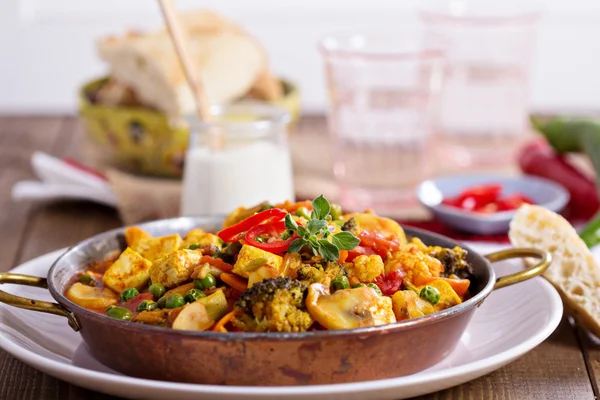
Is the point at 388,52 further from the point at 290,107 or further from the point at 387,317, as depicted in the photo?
the point at 387,317

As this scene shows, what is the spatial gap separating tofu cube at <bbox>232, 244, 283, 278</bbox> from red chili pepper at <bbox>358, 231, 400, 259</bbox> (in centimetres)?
35

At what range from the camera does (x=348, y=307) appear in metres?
2.28

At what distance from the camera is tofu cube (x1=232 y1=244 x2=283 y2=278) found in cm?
241

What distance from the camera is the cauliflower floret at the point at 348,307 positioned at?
2.25 m

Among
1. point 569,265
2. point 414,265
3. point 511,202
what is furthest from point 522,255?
point 511,202

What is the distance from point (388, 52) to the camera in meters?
4.72

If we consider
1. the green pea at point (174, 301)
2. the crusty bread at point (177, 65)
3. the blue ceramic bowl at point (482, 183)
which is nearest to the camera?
the green pea at point (174, 301)

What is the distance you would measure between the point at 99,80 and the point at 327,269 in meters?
3.48

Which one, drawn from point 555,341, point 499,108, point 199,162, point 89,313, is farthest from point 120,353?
point 499,108

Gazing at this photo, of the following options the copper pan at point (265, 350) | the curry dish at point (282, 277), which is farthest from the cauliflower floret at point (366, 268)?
the copper pan at point (265, 350)

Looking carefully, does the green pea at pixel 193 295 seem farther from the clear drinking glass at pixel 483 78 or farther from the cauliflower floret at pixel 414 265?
the clear drinking glass at pixel 483 78

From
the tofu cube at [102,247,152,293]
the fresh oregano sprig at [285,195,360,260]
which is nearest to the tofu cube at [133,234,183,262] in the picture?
the tofu cube at [102,247,152,293]

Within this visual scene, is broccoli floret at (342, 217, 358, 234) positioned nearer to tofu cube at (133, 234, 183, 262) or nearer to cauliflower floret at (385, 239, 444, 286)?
cauliflower floret at (385, 239, 444, 286)

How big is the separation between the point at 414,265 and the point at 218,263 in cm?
55
